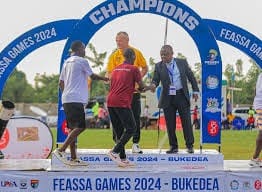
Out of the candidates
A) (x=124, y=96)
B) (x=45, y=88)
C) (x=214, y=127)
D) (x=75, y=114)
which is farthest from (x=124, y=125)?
(x=45, y=88)

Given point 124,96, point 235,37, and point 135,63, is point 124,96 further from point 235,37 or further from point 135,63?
point 235,37

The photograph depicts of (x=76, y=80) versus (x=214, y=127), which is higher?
(x=76, y=80)

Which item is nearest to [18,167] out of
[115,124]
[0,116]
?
[0,116]

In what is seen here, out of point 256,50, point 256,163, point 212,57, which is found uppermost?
point 256,50

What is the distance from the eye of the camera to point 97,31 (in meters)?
10.9

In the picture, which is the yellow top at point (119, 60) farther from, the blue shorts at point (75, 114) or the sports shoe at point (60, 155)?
the sports shoe at point (60, 155)

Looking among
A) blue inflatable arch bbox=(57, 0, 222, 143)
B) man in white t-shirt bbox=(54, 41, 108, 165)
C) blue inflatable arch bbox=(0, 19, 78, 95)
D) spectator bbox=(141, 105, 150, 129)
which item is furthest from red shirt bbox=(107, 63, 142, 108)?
spectator bbox=(141, 105, 150, 129)

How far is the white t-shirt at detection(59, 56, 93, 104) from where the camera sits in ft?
31.3

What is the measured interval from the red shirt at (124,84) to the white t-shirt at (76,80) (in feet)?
1.28

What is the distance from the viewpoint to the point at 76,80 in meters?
9.53

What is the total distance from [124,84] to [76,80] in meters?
0.69

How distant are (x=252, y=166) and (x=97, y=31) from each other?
330cm

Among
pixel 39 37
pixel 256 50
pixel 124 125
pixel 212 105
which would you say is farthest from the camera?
pixel 39 37

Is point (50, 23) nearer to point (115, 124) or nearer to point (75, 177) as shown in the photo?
point (115, 124)
